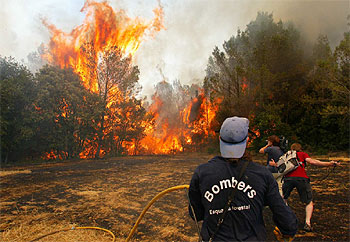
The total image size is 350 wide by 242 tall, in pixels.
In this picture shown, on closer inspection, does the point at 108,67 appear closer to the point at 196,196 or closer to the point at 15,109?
the point at 15,109

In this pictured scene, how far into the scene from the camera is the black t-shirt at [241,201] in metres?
1.83

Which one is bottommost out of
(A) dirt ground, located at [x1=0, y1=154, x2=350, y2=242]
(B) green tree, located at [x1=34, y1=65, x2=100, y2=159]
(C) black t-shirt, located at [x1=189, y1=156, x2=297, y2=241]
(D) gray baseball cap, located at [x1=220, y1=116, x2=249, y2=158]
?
(A) dirt ground, located at [x1=0, y1=154, x2=350, y2=242]

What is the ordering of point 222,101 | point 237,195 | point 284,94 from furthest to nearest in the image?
point 222,101, point 284,94, point 237,195

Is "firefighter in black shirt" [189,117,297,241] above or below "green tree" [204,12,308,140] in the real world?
below

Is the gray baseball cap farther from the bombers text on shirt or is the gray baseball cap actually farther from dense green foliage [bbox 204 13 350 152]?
dense green foliage [bbox 204 13 350 152]

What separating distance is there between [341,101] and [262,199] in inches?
945

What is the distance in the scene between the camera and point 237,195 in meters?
1.82

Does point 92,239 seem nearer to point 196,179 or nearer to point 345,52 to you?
point 196,179

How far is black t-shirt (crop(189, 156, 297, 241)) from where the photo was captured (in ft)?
6.00

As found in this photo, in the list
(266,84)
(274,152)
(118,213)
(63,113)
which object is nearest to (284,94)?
(266,84)

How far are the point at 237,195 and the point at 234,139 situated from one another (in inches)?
19.1

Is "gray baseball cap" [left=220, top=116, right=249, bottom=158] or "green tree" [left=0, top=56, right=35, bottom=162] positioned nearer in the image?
"gray baseball cap" [left=220, top=116, right=249, bottom=158]

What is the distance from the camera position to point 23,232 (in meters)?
5.40

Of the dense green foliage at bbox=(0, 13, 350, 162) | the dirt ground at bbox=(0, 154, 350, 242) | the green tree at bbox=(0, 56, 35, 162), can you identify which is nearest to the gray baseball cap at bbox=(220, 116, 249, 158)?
the dirt ground at bbox=(0, 154, 350, 242)
